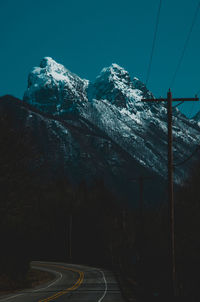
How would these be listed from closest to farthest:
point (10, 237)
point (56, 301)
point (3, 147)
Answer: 1. point (56, 301)
2. point (3, 147)
3. point (10, 237)

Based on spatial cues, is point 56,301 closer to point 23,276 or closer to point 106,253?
point 23,276

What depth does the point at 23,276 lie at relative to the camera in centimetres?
3984

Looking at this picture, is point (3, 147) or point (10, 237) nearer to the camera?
point (3, 147)

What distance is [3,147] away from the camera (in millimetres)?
35906

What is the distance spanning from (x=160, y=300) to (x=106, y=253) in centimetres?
6645

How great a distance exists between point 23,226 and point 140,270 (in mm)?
10546

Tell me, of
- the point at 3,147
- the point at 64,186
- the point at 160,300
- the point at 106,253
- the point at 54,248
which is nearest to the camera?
the point at 160,300

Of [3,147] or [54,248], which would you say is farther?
[54,248]

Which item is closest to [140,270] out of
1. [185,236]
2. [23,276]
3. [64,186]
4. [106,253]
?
[185,236]

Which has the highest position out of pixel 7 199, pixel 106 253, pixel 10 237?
pixel 7 199

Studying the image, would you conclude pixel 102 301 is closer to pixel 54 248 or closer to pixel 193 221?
pixel 193 221

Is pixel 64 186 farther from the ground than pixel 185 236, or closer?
farther from the ground

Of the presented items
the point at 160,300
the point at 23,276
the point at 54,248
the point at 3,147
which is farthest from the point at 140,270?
the point at 54,248

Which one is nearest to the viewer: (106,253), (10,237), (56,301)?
(56,301)
